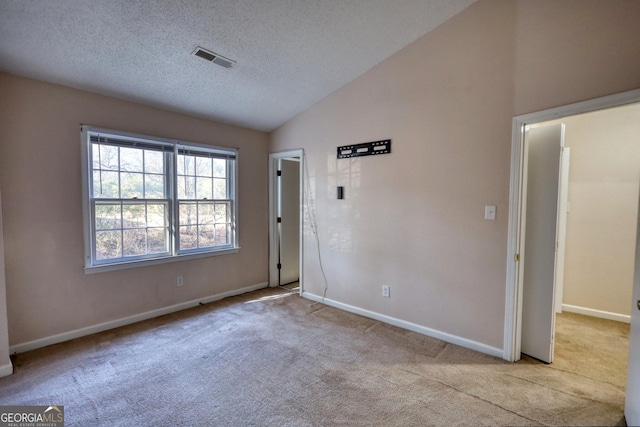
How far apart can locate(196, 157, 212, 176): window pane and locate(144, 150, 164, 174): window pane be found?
17.5 inches

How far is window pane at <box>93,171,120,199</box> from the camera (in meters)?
3.00

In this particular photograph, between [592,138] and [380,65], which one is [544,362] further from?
[380,65]

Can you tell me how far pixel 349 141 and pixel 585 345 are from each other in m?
3.14

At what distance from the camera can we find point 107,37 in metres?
2.32

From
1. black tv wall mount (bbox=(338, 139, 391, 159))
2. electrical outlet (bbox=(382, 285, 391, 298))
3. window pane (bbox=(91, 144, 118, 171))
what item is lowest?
electrical outlet (bbox=(382, 285, 391, 298))

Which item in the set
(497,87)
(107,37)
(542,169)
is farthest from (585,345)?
(107,37)

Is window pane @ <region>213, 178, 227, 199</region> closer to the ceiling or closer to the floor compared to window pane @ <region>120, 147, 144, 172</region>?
closer to the floor

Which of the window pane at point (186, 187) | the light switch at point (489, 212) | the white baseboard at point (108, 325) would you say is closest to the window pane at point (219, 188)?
the window pane at point (186, 187)

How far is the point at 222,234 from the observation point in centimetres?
416

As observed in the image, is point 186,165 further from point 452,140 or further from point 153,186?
point 452,140

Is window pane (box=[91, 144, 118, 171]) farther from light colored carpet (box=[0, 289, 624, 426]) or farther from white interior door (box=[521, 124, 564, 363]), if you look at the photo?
white interior door (box=[521, 124, 564, 363])

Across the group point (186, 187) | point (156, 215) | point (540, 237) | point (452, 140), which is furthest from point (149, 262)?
point (540, 237)

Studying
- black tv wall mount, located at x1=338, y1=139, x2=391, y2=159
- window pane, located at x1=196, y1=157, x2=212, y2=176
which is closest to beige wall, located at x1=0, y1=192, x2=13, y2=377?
window pane, located at x1=196, y1=157, x2=212, y2=176

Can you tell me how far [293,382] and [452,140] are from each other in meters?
2.52
